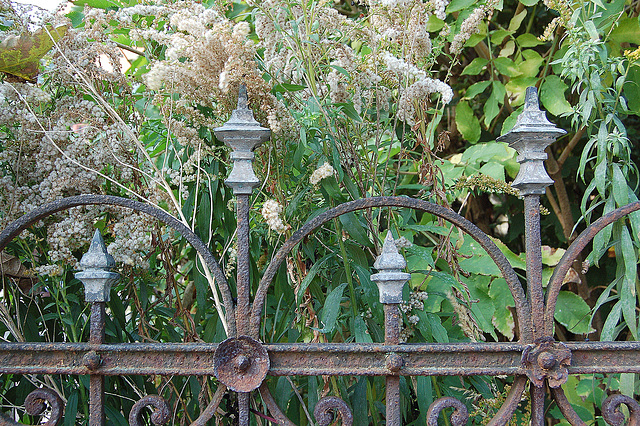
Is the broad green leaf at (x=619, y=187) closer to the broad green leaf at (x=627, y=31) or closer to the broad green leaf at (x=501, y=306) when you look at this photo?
the broad green leaf at (x=501, y=306)

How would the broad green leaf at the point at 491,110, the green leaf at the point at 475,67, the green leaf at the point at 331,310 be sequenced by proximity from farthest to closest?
the green leaf at the point at 475,67
the broad green leaf at the point at 491,110
the green leaf at the point at 331,310

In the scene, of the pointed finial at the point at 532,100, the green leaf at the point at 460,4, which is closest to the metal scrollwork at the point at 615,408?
the pointed finial at the point at 532,100

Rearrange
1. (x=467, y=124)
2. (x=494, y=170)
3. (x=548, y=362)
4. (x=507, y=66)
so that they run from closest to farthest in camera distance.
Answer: (x=548, y=362)
(x=494, y=170)
(x=507, y=66)
(x=467, y=124)

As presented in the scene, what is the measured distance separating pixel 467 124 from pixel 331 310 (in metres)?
1.38

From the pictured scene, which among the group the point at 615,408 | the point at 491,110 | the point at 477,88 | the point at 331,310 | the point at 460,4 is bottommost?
the point at 615,408

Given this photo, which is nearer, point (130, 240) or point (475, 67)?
point (130, 240)

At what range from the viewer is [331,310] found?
1124 millimetres

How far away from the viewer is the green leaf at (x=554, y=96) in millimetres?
1845

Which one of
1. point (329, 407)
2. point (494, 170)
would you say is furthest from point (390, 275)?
point (494, 170)

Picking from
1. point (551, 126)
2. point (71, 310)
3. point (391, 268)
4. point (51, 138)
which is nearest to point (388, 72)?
point (551, 126)

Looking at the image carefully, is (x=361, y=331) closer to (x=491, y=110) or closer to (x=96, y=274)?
(x=96, y=274)

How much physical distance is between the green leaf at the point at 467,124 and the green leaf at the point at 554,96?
12.5 inches

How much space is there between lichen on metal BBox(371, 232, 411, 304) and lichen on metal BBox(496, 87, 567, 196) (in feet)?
1.06

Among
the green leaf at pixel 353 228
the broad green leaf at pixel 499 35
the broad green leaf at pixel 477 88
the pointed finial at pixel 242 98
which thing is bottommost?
the green leaf at pixel 353 228
